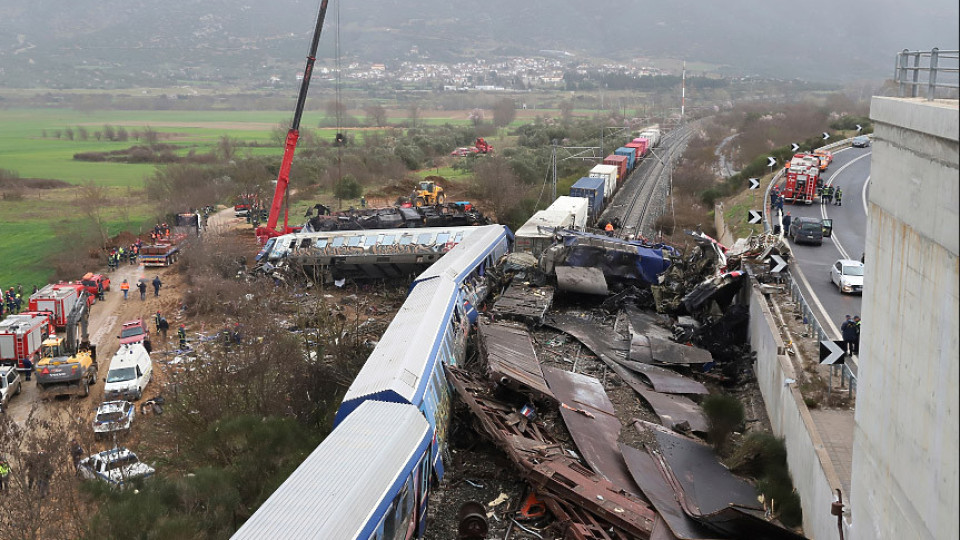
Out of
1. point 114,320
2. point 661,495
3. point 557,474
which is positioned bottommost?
point 114,320

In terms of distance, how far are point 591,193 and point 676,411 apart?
24.7 m

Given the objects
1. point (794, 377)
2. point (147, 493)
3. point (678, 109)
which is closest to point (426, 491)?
point (147, 493)

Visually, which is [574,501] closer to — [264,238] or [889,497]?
[889,497]

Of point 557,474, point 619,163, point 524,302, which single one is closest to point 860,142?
point 619,163

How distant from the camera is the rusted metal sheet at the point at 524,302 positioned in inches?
942

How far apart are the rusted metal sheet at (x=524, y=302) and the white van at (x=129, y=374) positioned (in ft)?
34.5

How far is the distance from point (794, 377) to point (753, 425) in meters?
2.42

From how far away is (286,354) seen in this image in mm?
18500

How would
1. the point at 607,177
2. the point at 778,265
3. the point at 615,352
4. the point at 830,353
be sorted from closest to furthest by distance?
the point at 830,353 < the point at 615,352 < the point at 778,265 < the point at 607,177

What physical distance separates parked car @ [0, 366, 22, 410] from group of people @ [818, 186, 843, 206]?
36.4 m

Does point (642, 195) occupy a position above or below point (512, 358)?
above

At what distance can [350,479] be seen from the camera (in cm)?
1050

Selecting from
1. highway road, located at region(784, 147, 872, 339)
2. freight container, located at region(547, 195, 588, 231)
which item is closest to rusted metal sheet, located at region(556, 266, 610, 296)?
highway road, located at region(784, 147, 872, 339)

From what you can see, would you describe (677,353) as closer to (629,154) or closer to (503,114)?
(629,154)
